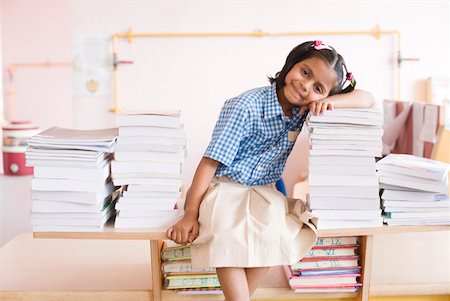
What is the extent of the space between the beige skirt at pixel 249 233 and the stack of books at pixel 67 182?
32cm

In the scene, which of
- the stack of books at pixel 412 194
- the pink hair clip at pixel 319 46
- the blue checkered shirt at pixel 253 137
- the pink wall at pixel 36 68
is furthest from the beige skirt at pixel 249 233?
the pink wall at pixel 36 68

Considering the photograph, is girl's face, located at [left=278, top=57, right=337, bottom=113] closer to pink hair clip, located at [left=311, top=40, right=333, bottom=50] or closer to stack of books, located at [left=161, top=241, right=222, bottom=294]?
pink hair clip, located at [left=311, top=40, right=333, bottom=50]

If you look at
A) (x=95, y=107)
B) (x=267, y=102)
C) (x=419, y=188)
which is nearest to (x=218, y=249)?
(x=267, y=102)

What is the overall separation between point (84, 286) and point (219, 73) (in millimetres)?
2868

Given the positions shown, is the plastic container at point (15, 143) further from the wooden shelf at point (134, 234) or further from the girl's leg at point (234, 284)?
the girl's leg at point (234, 284)

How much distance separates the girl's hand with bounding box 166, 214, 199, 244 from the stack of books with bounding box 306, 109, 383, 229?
0.36 meters

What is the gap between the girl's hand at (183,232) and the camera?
1740 millimetres

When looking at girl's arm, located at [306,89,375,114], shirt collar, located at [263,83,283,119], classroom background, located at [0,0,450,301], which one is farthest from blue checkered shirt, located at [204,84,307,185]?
classroom background, located at [0,0,450,301]

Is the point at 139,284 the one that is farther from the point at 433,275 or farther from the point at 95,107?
the point at 95,107

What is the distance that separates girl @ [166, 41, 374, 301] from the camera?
1.71 m

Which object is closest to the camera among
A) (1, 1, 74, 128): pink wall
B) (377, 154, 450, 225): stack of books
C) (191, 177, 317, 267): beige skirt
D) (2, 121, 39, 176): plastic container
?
(191, 177, 317, 267): beige skirt

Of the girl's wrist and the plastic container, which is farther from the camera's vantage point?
the plastic container

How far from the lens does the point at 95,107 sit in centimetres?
466

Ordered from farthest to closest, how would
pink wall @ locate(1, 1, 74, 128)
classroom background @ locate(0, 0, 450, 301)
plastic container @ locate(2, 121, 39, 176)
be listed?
pink wall @ locate(1, 1, 74, 128)
plastic container @ locate(2, 121, 39, 176)
classroom background @ locate(0, 0, 450, 301)
